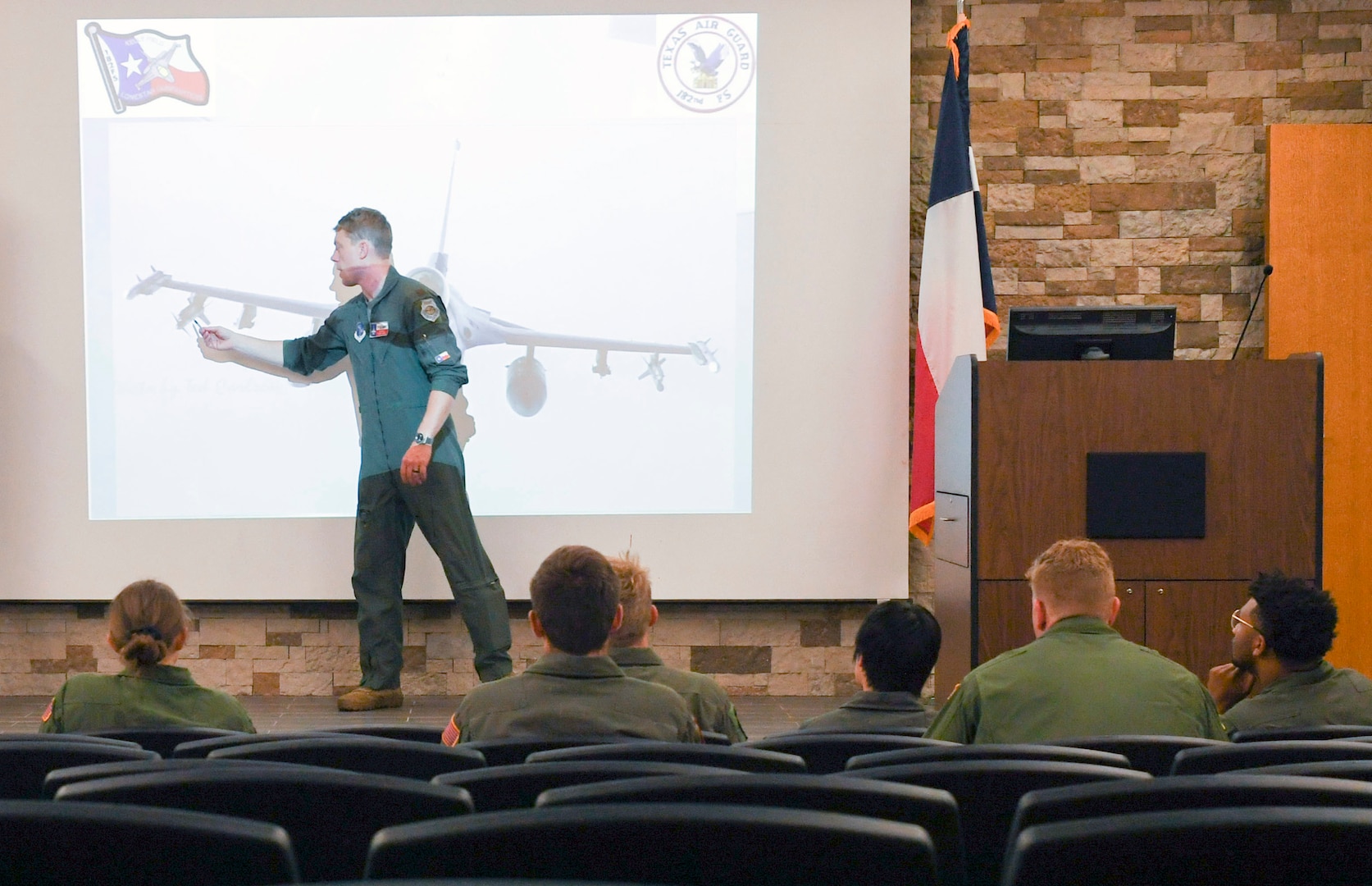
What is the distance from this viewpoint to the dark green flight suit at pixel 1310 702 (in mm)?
2307

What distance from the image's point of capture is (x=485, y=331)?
4797mm

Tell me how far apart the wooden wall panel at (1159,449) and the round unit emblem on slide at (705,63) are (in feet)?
6.30

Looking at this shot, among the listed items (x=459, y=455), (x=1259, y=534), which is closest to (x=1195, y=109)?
(x=1259, y=534)

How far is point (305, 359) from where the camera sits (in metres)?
4.68

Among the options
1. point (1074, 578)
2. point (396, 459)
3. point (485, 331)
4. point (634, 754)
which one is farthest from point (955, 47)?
point (634, 754)

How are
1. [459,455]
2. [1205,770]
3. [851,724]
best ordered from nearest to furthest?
[1205,770] < [851,724] < [459,455]

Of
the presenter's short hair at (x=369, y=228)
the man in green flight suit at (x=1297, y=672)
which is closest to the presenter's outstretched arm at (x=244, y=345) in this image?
the presenter's short hair at (x=369, y=228)

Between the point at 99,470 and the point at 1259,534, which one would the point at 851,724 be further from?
the point at 99,470

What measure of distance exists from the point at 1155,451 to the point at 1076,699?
1618 mm

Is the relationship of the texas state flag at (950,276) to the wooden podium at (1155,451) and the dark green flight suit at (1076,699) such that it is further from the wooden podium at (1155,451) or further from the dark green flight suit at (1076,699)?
the dark green flight suit at (1076,699)

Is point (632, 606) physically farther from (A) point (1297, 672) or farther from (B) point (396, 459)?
(B) point (396, 459)

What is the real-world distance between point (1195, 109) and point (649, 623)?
3.92 m

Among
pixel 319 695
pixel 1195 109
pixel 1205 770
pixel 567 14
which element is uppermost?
pixel 567 14

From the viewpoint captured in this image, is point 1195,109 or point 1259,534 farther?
point 1195,109
